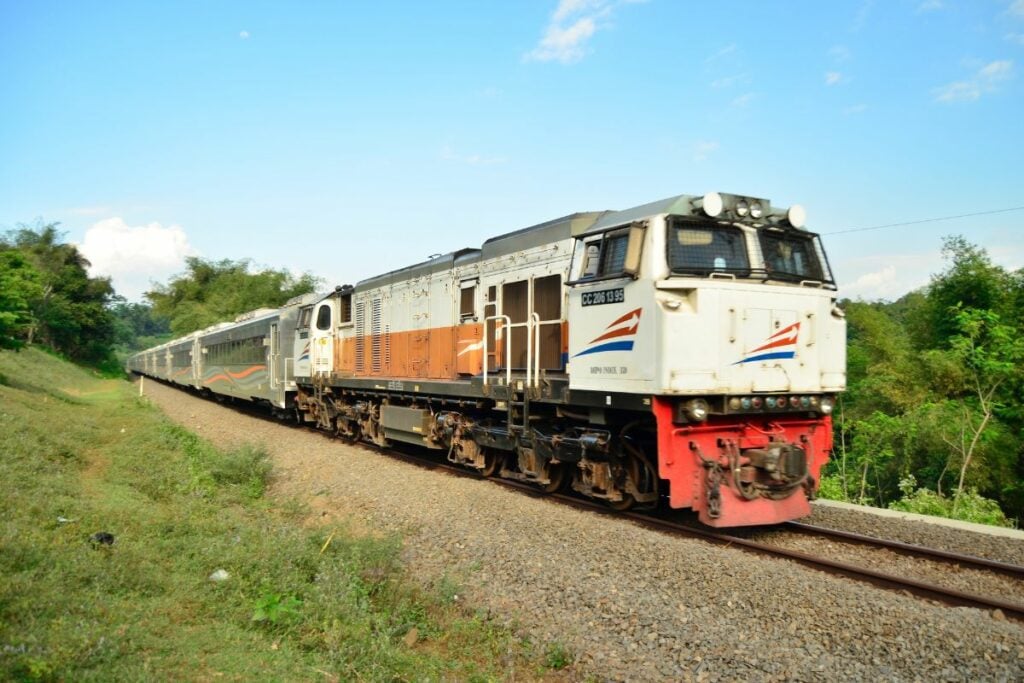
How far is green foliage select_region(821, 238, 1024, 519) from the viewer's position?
19625mm

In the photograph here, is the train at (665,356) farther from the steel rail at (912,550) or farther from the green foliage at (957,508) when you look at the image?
the green foliage at (957,508)

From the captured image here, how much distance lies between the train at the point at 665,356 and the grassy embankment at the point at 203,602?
286 cm

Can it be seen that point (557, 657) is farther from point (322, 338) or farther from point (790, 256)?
point (322, 338)

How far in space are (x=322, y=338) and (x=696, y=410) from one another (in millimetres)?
12624

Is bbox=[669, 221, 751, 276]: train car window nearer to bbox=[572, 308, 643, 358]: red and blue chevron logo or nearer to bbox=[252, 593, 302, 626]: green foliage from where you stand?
bbox=[572, 308, 643, 358]: red and blue chevron logo

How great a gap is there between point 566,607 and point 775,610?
1.53m

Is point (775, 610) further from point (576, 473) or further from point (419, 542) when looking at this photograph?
point (576, 473)

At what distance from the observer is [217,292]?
66.3m

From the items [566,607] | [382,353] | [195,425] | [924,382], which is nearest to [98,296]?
[195,425]

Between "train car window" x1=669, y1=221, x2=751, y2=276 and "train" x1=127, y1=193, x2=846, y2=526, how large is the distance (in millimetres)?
15

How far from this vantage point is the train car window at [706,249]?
7.24 m

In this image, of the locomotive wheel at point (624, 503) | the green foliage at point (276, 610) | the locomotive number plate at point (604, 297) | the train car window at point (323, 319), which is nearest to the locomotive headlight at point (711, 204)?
the locomotive number plate at point (604, 297)

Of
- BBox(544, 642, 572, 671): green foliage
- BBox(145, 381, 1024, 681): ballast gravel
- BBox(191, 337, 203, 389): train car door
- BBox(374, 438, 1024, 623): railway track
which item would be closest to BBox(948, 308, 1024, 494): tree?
BBox(374, 438, 1024, 623): railway track

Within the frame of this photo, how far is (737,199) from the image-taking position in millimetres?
7742
